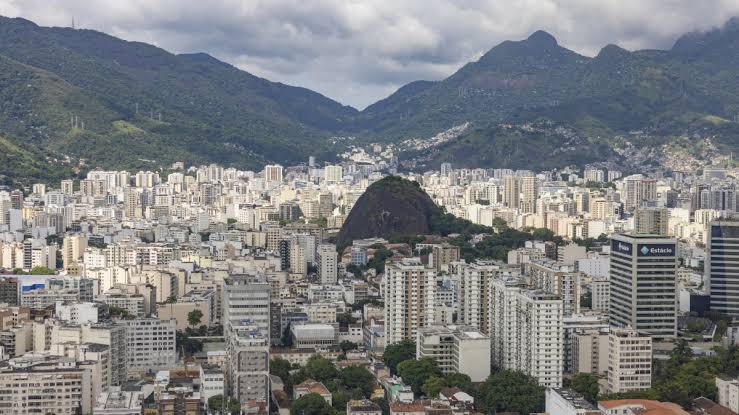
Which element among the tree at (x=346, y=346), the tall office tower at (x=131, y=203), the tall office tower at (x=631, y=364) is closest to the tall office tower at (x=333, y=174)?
the tall office tower at (x=131, y=203)

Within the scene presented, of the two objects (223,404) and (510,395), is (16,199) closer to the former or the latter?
A: (223,404)

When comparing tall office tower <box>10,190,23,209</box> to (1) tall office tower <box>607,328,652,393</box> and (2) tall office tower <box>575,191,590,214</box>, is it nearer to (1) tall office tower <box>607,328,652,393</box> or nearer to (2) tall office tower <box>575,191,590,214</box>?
(2) tall office tower <box>575,191,590,214</box>

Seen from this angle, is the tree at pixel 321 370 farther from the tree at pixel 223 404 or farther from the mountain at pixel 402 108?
the mountain at pixel 402 108

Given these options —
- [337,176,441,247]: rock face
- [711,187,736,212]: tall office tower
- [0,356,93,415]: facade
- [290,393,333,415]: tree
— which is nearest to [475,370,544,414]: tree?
[290,393,333,415]: tree

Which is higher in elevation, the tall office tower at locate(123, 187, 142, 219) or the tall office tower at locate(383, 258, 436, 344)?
the tall office tower at locate(123, 187, 142, 219)

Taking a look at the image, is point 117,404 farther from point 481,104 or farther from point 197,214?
point 481,104

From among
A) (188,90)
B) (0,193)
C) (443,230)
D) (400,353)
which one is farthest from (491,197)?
(188,90)
